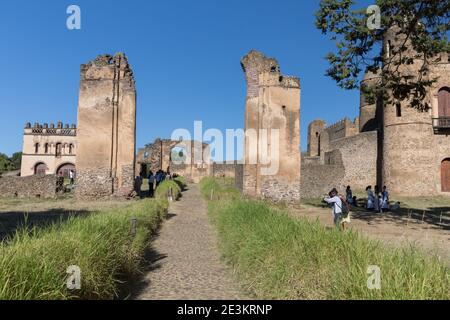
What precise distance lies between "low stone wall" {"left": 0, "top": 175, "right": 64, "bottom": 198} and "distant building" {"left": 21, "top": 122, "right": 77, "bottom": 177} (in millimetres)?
32518

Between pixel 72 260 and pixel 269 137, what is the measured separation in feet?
45.5

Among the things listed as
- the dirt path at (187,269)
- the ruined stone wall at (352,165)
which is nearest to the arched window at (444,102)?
the ruined stone wall at (352,165)

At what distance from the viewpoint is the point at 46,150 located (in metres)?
52.8

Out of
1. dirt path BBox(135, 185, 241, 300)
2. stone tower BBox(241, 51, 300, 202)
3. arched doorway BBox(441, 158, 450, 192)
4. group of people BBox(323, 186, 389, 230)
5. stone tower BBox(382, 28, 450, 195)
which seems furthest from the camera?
arched doorway BBox(441, 158, 450, 192)

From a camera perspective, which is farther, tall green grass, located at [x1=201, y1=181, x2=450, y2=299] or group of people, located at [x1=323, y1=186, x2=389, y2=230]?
group of people, located at [x1=323, y1=186, x2=389, y2=230]

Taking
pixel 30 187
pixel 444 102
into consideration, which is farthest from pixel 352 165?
pixel 30 187

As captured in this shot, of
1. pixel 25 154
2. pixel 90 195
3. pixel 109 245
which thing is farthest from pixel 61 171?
pixel 109 245

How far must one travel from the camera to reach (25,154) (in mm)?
52375

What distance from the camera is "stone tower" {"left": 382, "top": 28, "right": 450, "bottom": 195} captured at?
85.7 ft

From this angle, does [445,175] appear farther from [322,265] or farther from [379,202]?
[322,265]

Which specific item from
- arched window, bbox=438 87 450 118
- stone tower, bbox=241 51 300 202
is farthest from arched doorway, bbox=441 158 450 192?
stone tower, bbox=241 51 300 202

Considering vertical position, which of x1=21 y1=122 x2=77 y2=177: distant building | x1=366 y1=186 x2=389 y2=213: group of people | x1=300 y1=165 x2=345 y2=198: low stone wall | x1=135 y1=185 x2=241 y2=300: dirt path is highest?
x1=21 y1=122 x2=77 y2=177: distant building

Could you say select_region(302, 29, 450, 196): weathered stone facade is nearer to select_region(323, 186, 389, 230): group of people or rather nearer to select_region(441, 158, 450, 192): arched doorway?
select_region(441, 158, 450, 192): arched doorway

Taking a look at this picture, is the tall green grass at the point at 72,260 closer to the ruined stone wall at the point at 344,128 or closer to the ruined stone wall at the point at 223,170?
the ruined stone wall at the point at 344,128
